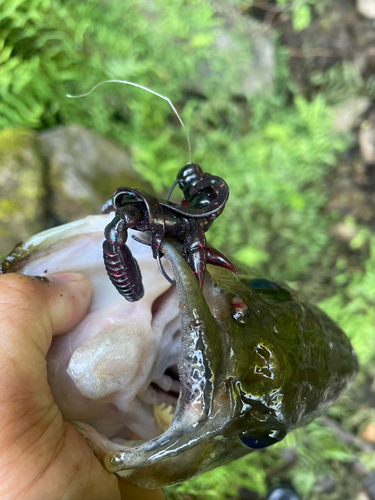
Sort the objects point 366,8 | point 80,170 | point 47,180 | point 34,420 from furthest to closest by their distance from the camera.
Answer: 1. point 366,8
2. point 80,170
3. point 47,180
4. point 34,420

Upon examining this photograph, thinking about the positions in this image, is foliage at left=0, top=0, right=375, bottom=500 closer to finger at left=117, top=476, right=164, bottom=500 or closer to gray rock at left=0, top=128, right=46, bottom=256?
gray rock at left=0, top=128, right=46, bottom=256

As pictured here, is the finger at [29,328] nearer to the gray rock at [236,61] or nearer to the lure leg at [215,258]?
the lure leg at [215,258]

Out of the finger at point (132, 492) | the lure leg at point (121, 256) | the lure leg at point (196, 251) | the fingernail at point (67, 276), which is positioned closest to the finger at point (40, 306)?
the fingernail at point (67, 276)

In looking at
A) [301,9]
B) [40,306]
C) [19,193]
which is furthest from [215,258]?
Result: [301,9]

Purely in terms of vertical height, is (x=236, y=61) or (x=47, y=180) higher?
(x=236, y=61)

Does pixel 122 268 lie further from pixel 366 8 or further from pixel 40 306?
pixel 366 8

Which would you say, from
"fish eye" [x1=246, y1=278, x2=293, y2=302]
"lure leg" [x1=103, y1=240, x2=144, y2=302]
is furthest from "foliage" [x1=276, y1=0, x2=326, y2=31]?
"lure leg" [x1=103, y1=240, x2=144, y2=302]

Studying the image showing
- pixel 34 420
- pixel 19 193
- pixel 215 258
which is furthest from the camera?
pixel 19 193
